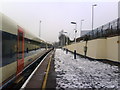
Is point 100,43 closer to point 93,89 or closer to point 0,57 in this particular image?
point 93,89

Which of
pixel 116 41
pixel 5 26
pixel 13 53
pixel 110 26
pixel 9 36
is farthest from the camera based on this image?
pixel 110 26

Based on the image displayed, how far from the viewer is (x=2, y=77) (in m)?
5.39

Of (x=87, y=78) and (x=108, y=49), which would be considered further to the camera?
(x=108, y=49)

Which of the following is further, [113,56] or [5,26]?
[113,56]

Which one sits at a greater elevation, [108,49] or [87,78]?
[108,49]

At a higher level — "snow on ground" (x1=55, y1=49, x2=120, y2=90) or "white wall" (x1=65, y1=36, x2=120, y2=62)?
"white wall" (x1=65, y1=36, x2=120, y2=62)

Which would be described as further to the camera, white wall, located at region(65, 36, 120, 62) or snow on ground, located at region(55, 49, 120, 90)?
white wall, located at region(65, 36, 120, 62)

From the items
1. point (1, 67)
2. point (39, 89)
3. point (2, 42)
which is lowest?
point (39, 89)

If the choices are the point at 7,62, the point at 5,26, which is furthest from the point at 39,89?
the point at 5,26

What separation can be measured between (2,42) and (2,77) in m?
1.20

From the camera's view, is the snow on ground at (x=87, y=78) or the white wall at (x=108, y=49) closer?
the snow on ground at (x=87, y=78)

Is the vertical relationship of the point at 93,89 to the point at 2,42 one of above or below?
below

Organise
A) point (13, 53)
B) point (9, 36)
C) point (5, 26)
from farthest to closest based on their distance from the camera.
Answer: point (13, 53) → point (9, 36) → point (5, 26)

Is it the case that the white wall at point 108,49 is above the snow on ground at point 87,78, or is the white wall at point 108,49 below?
above
